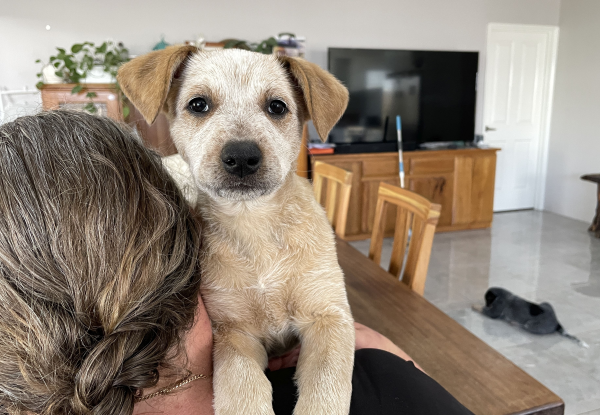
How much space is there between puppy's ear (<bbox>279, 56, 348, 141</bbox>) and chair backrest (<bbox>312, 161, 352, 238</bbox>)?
0.97 metres

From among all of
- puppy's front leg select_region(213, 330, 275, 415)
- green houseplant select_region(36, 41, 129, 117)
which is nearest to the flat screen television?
green houseplant select_region(36, 41, 129, 117)

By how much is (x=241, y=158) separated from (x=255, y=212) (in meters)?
0.17

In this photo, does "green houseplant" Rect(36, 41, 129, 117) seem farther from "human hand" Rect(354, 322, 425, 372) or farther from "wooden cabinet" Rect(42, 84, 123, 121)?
"human hand" Rect(354, 322, 425, 372)

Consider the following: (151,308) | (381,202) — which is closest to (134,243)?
(151,308)

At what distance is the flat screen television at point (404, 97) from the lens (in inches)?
179

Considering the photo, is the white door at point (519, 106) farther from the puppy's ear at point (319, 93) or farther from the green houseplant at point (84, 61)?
the puppy's ear at point (319, 93)

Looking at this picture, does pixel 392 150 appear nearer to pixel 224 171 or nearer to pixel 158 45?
pixel 158 45

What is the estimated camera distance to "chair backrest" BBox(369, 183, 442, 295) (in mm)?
1443

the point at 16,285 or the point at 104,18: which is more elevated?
the point at 104,18

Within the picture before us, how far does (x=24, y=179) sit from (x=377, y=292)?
1.15 meters

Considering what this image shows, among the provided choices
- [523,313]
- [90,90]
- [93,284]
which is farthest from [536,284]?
[90,90]

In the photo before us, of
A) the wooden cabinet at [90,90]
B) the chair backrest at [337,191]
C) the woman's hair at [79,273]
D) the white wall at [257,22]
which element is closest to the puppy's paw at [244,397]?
the woman's hair at [79,273]

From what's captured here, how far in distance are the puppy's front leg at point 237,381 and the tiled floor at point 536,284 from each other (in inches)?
74.3

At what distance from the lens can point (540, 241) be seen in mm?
4418
